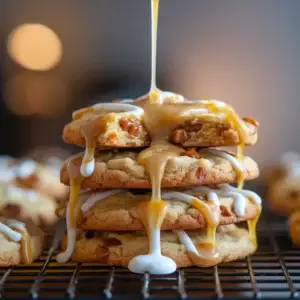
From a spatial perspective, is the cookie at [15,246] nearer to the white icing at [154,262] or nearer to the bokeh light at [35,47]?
the white icing at [154,262]

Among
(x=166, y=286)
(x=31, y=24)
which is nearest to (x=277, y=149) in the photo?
(x=31, y=24)

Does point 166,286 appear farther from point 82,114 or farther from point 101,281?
point 82,114

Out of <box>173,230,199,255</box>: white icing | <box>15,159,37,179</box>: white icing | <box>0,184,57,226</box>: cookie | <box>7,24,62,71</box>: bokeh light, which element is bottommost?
<box>0,184,57,226</box>: cookie

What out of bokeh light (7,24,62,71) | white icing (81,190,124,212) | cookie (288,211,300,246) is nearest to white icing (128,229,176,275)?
white icing (81,190,124,212)

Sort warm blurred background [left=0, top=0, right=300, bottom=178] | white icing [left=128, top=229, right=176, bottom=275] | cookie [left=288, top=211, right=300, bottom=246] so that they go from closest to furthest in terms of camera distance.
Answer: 1. white icing [left=128, top=229, right=176, bottom=275]
2. cookie [left=288, top=211, right=300, bottom=246]
3. warm blurred background [left=0, top=0, right=300, bottom=178]

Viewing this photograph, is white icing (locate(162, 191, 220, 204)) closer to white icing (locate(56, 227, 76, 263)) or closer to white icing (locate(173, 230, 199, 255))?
white icing (locate(173, 230, 199, 255))

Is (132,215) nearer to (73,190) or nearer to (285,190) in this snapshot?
(73,190)
